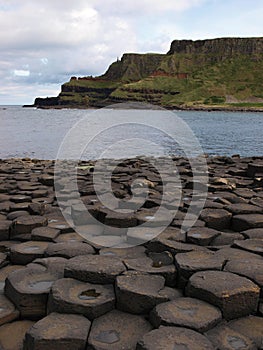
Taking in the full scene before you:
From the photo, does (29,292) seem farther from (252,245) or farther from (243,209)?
(243,209)

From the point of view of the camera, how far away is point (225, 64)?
135 metres

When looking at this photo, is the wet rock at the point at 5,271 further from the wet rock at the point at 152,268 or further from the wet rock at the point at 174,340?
the wet rock at the point at 174,340

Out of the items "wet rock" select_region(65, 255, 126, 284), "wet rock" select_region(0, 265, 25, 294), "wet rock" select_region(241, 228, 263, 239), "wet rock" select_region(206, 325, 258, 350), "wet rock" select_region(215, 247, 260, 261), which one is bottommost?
"wet rock" select_region(206, 325, 258, 350)

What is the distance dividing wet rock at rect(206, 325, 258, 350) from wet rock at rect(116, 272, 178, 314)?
19.0 inches

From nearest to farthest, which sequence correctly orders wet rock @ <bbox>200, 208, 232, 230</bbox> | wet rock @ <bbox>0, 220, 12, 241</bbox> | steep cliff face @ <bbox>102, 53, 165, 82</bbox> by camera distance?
wet rock @ <bbox>0, 220, 12, 241</bbox>, wet rock @ <bbox>200, 208, 232, 230</bbox>, steep cliff face @ <bbox>102, 53, 165, 82</bbox>

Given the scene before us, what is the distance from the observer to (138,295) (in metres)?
3.18

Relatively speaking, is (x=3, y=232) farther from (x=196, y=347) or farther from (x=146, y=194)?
(x=196, y=347)

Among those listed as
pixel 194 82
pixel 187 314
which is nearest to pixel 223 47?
pixel 194 82

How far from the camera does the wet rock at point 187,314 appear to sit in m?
2.89

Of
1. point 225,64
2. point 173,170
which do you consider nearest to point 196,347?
point 173,170

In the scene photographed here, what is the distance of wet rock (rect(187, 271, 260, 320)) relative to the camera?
3.13 meters

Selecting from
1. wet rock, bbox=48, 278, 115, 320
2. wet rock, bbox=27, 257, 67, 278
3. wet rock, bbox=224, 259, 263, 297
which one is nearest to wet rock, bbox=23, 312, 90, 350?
wet rock, bbox=48, 278, 115, 320

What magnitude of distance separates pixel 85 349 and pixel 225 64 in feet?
463

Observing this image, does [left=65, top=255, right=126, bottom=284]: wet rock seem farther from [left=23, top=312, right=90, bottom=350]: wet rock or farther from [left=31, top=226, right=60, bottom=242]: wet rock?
[left=31, top=226, right=60, bottom=242]: wet rock
